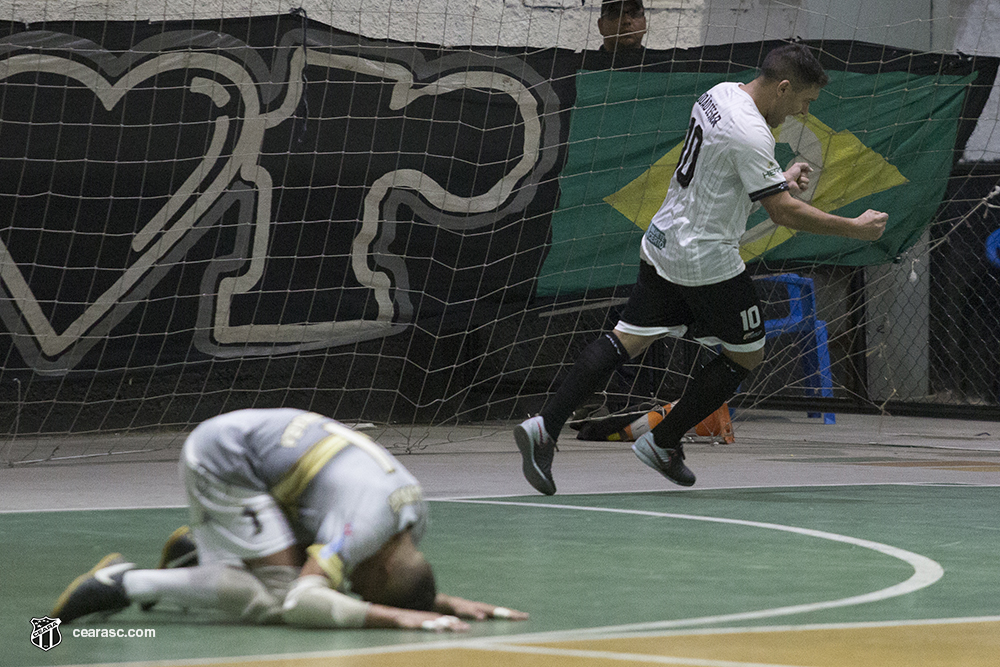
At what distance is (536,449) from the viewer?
5.75 m

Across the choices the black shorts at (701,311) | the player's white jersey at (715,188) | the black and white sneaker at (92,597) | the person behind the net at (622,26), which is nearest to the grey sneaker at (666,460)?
the black shorts at (701,311)

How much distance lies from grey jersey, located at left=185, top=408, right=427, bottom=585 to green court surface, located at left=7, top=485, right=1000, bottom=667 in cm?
26

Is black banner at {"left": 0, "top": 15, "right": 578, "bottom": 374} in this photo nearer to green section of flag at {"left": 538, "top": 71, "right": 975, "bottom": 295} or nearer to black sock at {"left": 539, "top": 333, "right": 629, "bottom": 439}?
green section of flag at {"left": 538, "top": 71, "right": 975, "bottom": 295}

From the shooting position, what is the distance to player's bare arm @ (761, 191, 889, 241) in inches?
222

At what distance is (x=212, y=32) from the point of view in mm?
8609

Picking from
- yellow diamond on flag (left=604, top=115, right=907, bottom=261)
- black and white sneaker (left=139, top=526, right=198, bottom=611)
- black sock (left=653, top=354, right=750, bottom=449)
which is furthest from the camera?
yellow diamond on flag (left=604, top=115, right=907, bottom=261)

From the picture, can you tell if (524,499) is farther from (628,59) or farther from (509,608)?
(628,59)

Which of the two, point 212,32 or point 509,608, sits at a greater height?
point 212,32

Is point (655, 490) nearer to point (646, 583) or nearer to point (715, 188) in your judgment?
point (715, 188)

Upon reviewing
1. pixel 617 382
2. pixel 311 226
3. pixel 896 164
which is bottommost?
pixel 617 382

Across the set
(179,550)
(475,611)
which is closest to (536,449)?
(179,550)

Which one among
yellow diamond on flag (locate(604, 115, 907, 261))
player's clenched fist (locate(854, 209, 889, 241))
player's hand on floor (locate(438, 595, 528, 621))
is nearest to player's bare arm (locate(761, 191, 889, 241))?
player's clenched fist (locate(854, 209, 889, 241))

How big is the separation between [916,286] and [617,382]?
10.2ft

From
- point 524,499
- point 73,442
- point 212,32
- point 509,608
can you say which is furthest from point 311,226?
point 509,608
